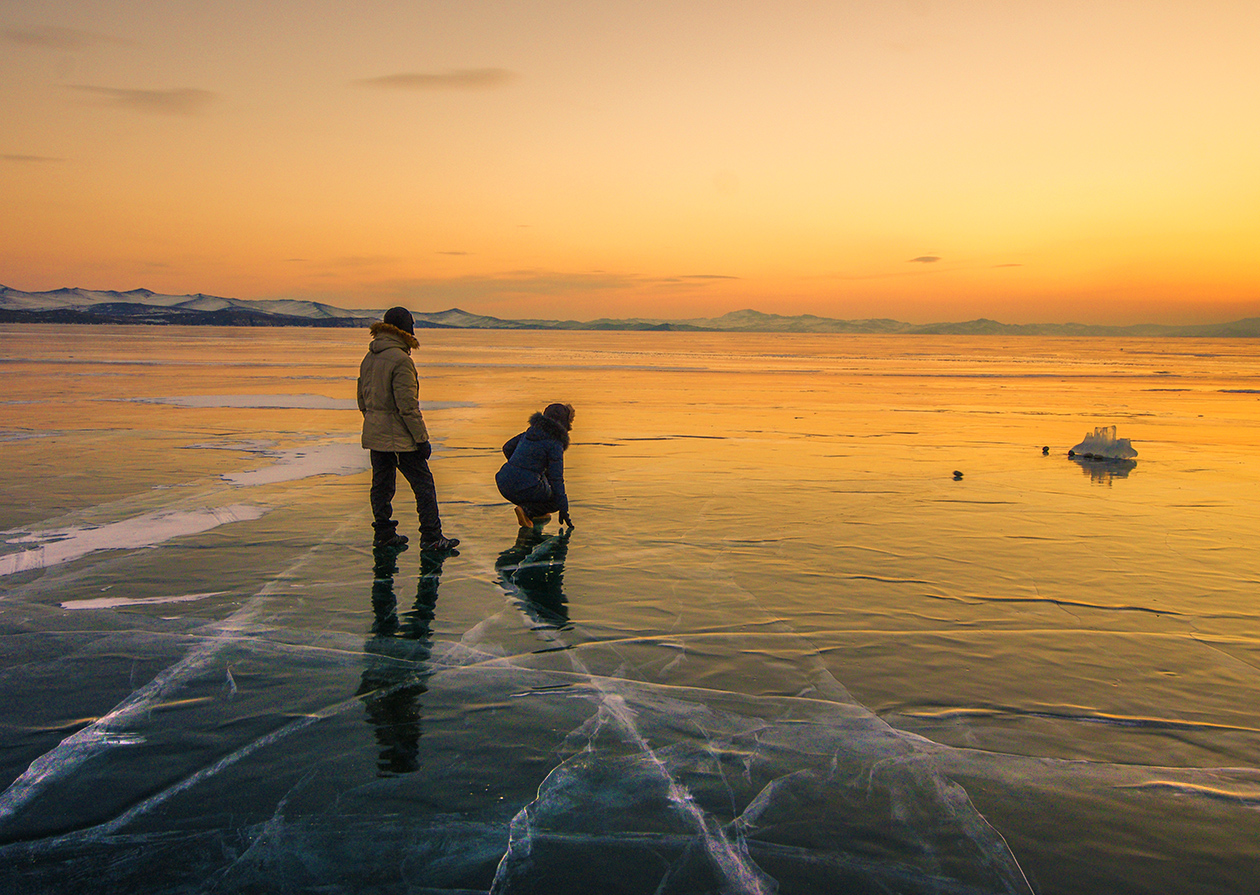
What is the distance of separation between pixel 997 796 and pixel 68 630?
5340 millimetres

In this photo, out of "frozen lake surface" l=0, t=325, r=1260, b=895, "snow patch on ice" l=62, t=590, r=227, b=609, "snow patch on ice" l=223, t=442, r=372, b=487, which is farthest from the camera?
"snow patch on ice" l=223, t=442, r=372, b=487

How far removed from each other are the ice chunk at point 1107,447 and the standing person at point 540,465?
30.2 feet

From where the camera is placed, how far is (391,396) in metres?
6.88

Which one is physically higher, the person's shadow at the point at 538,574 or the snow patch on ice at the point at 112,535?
the person's shadow at the point at 538,574

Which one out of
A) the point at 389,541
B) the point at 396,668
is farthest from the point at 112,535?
the point at 396,668

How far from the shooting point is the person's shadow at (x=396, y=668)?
362 centimetres

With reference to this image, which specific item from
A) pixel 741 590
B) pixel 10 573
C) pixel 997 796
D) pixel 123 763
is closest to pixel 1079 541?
pixel 741 590

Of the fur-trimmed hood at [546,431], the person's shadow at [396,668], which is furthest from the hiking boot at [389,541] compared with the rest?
the fur-trimmed hood at [546,431]

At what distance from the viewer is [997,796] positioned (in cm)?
331

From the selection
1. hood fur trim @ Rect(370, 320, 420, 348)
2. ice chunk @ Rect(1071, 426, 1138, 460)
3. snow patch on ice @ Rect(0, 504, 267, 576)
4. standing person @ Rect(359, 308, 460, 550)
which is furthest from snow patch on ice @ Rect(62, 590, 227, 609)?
ice chunk @ Rect(1071, 426, 1138, 460)

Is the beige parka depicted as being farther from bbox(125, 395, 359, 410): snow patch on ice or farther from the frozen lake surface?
bbox(125, 395, 359, 410): snow patch on ice

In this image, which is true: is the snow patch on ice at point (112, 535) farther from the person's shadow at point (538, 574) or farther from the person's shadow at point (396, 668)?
Answer: the person's shadow at point (538, 574)

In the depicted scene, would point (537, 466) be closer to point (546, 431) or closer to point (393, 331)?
point (546, 431)

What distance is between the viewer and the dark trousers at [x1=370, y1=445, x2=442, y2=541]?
695cm
